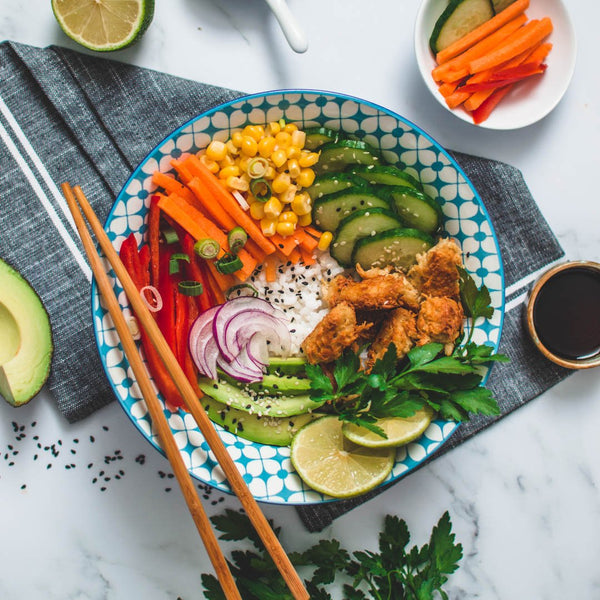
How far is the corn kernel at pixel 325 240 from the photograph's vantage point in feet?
9.25

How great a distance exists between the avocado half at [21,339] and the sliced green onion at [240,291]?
886 millimetres

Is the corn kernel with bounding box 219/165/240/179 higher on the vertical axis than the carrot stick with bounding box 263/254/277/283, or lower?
higher

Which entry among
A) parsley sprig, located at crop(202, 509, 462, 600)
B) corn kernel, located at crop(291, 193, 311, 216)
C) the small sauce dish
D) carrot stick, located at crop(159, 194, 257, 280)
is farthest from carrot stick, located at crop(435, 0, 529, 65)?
parsley sprig, located at crop(202, 509, 462, 600)

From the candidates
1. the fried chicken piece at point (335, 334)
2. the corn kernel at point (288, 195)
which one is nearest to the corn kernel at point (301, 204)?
the corn kernel at point (288, 195)

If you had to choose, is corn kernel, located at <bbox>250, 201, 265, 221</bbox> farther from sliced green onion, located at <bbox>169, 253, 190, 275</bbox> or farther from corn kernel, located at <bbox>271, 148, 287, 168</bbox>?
sliced green onion, located at <bbox>169, 253, 190, 275</bbox>

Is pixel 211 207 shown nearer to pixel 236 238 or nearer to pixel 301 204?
pixel 236 238

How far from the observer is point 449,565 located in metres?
2.88

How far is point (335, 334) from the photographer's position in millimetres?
2623

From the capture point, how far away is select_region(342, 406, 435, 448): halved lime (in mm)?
2549

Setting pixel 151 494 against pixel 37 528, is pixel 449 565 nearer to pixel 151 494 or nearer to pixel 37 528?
pixel 151 494

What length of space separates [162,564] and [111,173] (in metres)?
2.09

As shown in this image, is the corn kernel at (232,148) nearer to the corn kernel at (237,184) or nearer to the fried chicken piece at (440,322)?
the corn kernel at (237,184)

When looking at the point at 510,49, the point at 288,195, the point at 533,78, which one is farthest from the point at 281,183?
the point at 533,78

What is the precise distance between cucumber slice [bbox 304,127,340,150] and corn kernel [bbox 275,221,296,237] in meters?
0.40
